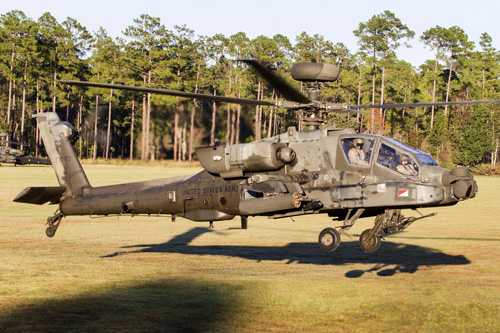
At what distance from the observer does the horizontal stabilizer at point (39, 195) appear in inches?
687

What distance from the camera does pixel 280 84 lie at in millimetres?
13445

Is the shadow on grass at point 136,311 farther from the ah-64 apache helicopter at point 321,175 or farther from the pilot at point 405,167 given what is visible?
the pilot at point 405,167

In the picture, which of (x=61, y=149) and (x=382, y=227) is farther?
(x=61, y=149)

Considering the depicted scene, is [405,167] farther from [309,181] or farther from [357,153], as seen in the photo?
[309,181]

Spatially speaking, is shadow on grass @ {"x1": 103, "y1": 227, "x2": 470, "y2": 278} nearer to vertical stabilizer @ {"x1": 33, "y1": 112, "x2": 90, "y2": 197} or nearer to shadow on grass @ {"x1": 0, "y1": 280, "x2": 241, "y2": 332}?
vertical stabilizer @ {"x1": 33, "y1": 112, "x2": 90, "y2": 197}

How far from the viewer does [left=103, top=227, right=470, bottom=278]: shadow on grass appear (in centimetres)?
1859

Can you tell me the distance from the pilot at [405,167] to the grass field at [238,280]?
291 cm

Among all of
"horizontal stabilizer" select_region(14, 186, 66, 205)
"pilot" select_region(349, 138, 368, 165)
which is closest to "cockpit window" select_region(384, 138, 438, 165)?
"pilot" select_region(349, 138, 368, 165)

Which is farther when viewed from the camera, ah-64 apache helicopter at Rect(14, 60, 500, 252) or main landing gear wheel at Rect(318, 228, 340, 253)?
main landing gear wheel at Rect(318, 228, 340, 253)

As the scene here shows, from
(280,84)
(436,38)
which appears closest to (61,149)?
(280,84)

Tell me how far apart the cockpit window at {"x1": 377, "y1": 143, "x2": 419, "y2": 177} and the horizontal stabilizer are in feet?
33.0

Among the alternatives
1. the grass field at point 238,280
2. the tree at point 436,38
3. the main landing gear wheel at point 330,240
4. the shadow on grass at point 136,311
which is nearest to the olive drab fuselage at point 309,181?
the main landing gear wheel at point 330,240

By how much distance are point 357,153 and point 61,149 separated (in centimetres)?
1000

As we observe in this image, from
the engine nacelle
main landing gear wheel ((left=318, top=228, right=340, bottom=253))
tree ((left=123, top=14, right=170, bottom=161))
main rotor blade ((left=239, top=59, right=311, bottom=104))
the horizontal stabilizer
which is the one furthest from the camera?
tree ((left=123, top=14, right=170, bottom=161))
